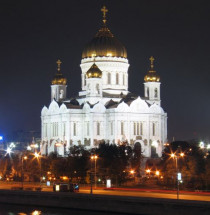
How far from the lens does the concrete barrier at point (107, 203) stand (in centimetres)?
5509

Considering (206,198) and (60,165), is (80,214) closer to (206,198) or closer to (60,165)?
(206,198)

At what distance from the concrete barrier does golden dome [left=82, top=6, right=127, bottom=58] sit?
61.8m

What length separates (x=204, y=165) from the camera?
292ft

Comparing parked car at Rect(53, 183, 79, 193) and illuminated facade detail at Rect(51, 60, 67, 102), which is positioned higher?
illuminated facade detail at Rect(51, 60, 67, 102)

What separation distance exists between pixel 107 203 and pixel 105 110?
64.4 meters

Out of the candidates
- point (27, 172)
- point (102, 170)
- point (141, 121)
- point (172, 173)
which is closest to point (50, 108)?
point (141, 121)

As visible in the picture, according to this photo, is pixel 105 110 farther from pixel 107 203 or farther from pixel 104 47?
pixel 107 203

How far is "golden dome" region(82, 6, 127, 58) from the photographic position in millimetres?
130875

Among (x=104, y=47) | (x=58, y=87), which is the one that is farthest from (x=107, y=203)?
(x=58, y=87)

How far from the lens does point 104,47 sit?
131000mm

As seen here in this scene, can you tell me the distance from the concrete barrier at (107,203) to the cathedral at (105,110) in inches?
1967

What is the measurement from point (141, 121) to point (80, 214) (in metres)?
64.3

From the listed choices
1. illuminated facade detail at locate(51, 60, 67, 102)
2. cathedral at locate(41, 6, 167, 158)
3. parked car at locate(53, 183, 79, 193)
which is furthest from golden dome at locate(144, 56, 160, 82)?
parked car at locate(53, 183, 79, 193)

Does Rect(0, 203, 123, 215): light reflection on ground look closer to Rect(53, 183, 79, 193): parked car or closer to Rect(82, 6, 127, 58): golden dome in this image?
Rect(53, 183, 79, 193): parked car
